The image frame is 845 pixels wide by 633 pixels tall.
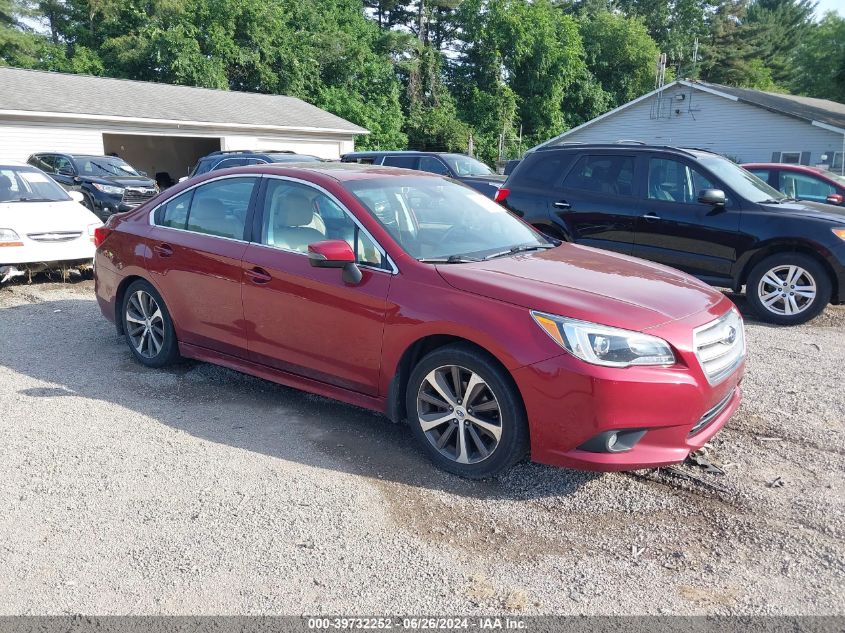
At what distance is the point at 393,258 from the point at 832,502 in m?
2.67

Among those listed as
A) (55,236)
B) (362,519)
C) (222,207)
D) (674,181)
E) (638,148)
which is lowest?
(362,519)

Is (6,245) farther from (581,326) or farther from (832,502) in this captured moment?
(832,502)

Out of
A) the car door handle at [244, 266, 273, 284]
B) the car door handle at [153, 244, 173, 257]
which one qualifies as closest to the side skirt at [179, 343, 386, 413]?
the car door handle at [244, 266, 273, 284]

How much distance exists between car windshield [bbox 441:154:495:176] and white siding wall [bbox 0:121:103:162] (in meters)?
13.6

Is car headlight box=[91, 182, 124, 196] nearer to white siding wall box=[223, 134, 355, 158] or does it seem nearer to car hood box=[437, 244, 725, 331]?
white siding wall box=[223, 134, 355, 158]

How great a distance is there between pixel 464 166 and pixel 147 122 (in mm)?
14023

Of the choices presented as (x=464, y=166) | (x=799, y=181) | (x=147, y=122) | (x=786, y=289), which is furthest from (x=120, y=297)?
(x=147, y=122)

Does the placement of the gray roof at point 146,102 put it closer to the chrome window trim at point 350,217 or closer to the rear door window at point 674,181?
the rear door window at point 674,181

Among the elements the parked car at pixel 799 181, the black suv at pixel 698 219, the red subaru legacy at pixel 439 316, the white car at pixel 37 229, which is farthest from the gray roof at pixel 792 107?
the red subaru legacy at pixel 439 316

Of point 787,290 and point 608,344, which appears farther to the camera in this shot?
point 787,290

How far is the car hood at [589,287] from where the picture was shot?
3564 mm

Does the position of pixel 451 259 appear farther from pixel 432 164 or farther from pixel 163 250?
pixel 432 164

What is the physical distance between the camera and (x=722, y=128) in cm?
2947

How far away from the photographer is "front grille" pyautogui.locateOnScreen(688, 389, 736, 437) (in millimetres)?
3633
